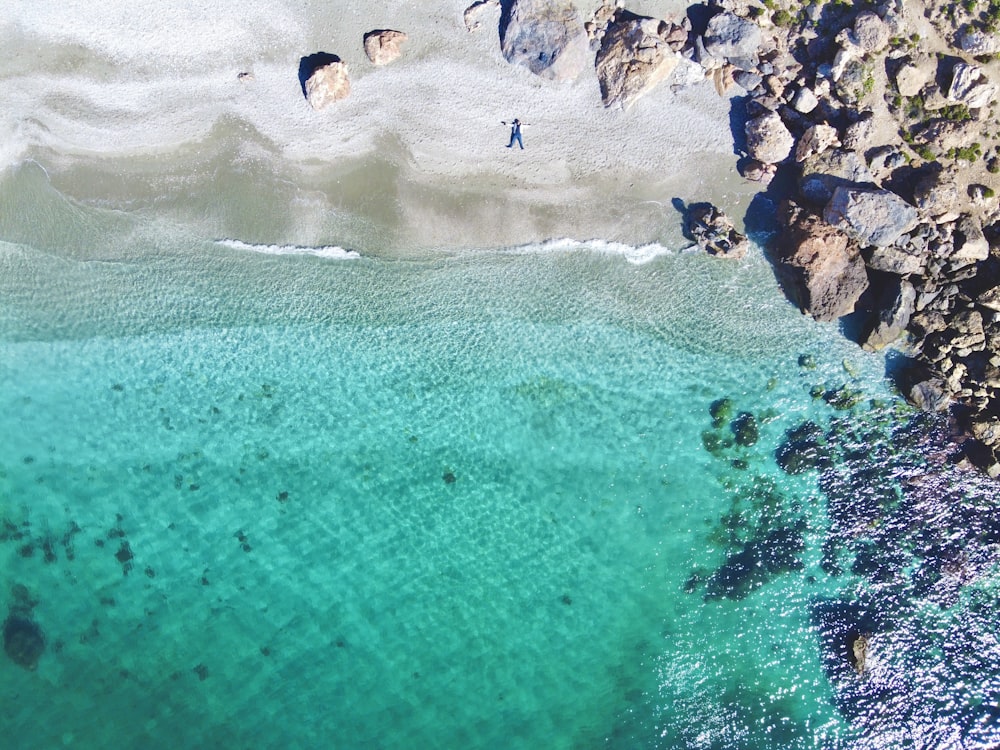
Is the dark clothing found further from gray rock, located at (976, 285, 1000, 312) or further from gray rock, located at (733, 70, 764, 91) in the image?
gray rock, located at (976, 285, 1000, 312)

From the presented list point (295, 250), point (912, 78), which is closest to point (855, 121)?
point (912, 78)

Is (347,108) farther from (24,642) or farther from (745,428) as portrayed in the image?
(24,642)

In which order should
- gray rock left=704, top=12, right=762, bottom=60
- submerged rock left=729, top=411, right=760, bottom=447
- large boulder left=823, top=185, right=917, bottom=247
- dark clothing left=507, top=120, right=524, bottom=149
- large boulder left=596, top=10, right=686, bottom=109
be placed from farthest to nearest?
submerged rock left=729, top=411, right=760, bottom=447 → dark clothing left=507, top=120, right=524, bottom=149 → large boulder left=596, top=10, right=686, bottom=109 → gray rock left=704, top=12, right=762, bottom=60 → large boulder left=823, top=185, right=917, bottom=247

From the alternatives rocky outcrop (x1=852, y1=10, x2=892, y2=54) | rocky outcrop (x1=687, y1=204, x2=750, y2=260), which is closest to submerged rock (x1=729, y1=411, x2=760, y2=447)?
rocky outcrop (x1=687, y1=204, x2=750, y2=260)

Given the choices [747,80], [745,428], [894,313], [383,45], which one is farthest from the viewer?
[745,428]

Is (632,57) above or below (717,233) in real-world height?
above

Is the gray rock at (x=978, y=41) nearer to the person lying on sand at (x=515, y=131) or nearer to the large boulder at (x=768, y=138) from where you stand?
the large boulder at (x=768, y=138)
